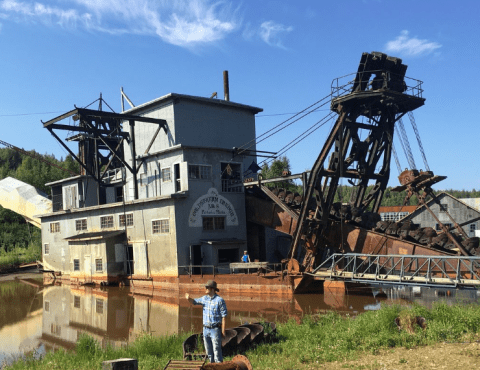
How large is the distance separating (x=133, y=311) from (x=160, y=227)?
21.9ft

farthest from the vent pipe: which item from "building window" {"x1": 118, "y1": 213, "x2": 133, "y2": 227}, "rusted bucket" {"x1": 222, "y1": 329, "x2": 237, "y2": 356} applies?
"rusted bucket" {"x1": 222, "y1": 329, "x2": 237, "y2": 356}

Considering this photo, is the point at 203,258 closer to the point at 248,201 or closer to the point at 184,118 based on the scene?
the point at 248,201

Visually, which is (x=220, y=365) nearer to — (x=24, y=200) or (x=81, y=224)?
(x=81, y=224)

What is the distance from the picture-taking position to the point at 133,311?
2119 centimetres

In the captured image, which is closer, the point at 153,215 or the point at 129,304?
the point at 129,304

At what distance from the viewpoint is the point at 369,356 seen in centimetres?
930

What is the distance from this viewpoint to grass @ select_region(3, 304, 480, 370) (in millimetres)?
9570

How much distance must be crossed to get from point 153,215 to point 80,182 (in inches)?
432

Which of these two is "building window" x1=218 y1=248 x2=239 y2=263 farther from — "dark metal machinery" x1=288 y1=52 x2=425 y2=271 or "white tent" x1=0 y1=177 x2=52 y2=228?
"white tent" x1=0 y1=177 x2=52 y2=228

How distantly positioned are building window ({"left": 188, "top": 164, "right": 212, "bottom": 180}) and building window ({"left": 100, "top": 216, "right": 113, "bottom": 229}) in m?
7.36

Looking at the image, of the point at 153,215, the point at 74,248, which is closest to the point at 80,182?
the point at 74,248

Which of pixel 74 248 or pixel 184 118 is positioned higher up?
pixel 184 118

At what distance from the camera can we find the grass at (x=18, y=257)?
137 feet

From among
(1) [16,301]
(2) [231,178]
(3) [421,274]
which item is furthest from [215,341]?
(1) [16,301]
